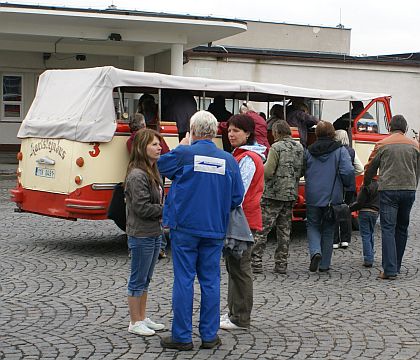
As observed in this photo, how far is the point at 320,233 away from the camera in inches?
388

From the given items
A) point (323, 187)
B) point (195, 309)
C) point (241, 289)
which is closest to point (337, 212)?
point (323, 187)

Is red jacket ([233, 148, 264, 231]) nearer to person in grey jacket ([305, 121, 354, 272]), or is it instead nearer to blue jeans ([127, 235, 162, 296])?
blue jeans ([127, 235, 162, 296])

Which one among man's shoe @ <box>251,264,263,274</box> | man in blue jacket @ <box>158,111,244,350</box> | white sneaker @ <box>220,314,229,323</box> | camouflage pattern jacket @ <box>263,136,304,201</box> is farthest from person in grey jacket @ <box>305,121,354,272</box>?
man in blue jacket @ <box>158,111,244,350</box>

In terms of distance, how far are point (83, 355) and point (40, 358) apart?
312mm

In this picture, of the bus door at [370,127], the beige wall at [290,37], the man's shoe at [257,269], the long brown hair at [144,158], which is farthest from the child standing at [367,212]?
the beige wall at [290,37]

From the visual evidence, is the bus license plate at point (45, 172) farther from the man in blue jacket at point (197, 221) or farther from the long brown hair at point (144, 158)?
the man in blue jacket at point (197, 221)

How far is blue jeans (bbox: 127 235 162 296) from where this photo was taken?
6.55 m

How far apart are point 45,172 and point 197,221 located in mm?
5342

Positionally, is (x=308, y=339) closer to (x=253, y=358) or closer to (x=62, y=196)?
(x=253, y=358)

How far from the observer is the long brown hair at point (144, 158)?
6.80 meters

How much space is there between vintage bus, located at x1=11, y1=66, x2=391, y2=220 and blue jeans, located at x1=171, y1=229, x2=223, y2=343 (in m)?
4.38

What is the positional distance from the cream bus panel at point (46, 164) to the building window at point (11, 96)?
720 inches

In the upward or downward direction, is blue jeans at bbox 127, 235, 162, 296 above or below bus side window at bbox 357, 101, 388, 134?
below

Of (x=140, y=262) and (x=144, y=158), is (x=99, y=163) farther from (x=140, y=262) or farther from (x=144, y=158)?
(x=140, y=262)
